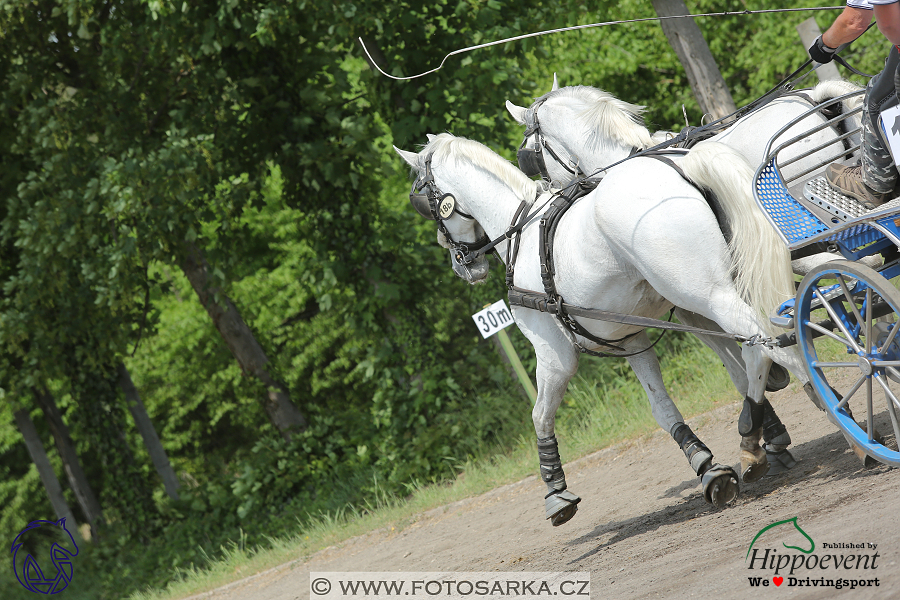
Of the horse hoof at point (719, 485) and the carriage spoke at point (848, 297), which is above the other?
the carriage spoke at point (848, 297)

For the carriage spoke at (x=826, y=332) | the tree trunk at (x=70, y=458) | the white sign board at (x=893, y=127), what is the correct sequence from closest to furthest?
the white sign board at (x=893, y=127)
the carriage spoke at (x=826, y=332)
the tree trunk at (x=70, y=458)

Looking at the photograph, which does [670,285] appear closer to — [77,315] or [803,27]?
[803,27]

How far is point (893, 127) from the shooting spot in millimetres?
2994

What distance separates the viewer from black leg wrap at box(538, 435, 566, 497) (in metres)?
4.86

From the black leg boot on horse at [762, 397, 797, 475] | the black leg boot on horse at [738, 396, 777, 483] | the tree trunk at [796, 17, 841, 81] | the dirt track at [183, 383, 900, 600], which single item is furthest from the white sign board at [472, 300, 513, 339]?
the tree trunk at [796, 17, 841, 81]

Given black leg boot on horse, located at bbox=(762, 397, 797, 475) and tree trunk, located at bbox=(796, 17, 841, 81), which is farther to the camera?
tree trunk, located at bbox=(796, 17, 841, 81)

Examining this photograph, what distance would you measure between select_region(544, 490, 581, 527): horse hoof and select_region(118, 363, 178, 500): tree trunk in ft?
32.7

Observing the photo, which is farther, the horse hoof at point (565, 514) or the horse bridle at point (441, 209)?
the horse bridle at point (441, 209)

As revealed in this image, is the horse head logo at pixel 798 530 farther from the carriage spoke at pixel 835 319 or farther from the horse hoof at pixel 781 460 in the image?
the horse hoof at pixel 781 460

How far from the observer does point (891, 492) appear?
3428mm

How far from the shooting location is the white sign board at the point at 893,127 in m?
2.97

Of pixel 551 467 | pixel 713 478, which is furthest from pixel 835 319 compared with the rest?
pixel 551 467

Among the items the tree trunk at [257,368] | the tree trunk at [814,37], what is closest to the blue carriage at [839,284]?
the tree trunk at [814,37]

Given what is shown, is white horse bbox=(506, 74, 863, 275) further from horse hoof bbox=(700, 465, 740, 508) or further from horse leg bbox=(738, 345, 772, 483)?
horse hoof bbox=(700, 465, 740, 508)
